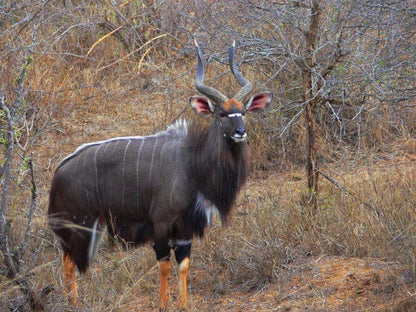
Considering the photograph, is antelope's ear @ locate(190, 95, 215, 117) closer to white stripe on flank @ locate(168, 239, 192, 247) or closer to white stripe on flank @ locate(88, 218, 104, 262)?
white stripe on flank @ locate(168, 239, 192, 247)

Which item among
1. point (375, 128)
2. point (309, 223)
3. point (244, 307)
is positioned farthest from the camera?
point (375, 128)

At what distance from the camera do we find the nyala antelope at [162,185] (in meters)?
5.10

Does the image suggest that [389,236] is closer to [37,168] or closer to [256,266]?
[256,266]

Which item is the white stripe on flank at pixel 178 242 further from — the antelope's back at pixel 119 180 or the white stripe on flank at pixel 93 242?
the white stripe on flank at pixel 93 242

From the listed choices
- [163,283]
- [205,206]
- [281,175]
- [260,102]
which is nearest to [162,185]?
[205,206]

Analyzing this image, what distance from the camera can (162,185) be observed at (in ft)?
17.1

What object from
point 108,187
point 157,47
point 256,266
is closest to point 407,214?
point 256,266

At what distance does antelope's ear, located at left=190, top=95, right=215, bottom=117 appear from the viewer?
17.0ft

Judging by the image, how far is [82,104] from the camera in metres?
8.93

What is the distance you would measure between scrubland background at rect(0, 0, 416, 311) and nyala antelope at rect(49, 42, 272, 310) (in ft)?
0.97

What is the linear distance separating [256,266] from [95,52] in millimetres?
5025

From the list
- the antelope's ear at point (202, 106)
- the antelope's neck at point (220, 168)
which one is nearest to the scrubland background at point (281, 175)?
the antelope's neck at point (220, 168)

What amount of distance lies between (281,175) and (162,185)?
2.62 m

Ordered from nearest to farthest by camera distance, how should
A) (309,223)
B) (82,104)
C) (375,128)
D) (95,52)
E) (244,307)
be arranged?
1. (244,307)
2. (309,223)
3. (375,128)
4. (82,104)
5. (95,52)
